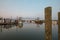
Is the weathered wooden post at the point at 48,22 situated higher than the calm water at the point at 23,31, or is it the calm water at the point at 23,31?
the weathered wooden post at the point at 48,22

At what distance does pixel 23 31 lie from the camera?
106 inches

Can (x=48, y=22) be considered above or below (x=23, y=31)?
above

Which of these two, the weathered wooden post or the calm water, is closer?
the weathered wooden post

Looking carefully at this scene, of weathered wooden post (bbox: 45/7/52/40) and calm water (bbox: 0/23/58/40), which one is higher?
weathered wooden post (bbox: 45/7/52/40)

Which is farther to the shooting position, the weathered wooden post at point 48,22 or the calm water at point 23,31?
the calm water at point 23,31

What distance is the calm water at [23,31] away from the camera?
267 centimetres

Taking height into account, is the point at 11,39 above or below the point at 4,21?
below

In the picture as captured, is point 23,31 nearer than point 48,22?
No

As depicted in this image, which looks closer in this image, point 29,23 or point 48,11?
point 48,11

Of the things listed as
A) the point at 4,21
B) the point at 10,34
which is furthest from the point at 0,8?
the point at 10,34

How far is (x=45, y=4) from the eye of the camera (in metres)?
2.71

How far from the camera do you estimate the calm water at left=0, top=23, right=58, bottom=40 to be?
2.67 metres

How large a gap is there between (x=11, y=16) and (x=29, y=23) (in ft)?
1.38

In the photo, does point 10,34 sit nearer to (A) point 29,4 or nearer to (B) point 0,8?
(B) point 0,8
